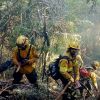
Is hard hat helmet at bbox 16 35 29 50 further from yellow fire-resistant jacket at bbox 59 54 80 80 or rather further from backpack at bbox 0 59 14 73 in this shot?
yellow fire-resistant jacket at bbox 59 54 80 80

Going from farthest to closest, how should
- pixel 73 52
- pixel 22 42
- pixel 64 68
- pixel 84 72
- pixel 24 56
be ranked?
pixel 84 72 < pixel 24 56 < pixel 22 42 < pixel 73 52 < pixel 64 68

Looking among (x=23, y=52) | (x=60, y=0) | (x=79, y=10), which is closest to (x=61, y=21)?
(x=60, y=0)

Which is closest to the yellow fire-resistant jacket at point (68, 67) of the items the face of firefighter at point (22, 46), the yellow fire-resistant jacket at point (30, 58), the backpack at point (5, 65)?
the yellow fire-resistant jacket at point (30, 58)

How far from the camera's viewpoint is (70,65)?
702 centimetres

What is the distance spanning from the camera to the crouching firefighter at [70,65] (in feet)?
22.5

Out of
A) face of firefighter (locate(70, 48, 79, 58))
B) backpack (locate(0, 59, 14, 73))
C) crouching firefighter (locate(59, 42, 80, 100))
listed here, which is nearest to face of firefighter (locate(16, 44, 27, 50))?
backpack (locate(0, 59, 14, 73))

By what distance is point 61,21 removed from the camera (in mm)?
10242

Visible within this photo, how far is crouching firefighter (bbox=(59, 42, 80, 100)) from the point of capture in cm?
687

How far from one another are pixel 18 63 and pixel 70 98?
5.23 ft

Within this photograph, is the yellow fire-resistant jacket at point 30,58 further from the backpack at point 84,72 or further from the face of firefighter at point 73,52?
the backpack at point 84,72

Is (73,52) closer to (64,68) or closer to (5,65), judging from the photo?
(64,68)

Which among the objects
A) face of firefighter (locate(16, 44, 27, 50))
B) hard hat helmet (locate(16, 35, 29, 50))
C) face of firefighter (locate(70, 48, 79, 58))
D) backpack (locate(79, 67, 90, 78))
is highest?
hard hat helmet (locate(16, 35, 29, 50))

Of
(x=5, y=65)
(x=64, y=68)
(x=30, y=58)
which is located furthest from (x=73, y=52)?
(x=5, y=65)

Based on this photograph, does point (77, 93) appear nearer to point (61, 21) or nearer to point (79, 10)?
point (61, 21)
